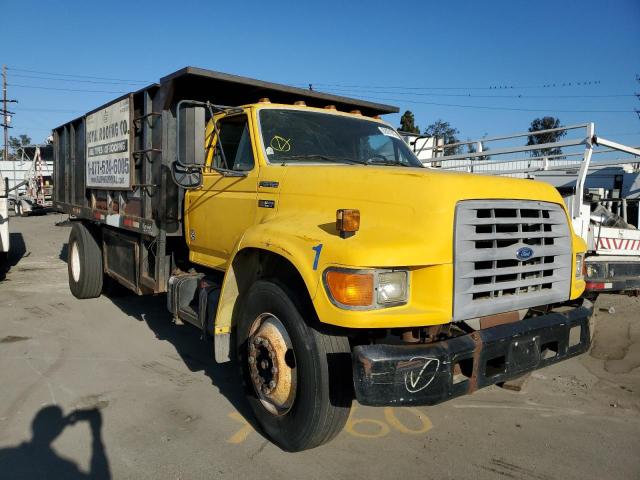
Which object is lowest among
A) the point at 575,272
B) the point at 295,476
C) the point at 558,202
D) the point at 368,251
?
the point at 295,476

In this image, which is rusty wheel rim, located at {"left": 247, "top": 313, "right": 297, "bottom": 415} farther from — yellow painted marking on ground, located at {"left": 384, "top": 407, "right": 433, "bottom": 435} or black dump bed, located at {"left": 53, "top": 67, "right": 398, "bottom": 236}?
black dump bed, located at {"left": 53, "top": 67, "right": 398, "bottom": 236}

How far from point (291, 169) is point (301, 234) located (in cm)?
76

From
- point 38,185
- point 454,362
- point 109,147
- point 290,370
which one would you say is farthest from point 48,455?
point 38,185

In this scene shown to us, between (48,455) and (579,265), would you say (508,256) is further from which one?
(48,455)

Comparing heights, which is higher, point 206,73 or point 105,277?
point 206,73

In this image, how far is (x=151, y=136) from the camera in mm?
4863

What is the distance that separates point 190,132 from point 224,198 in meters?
0.61

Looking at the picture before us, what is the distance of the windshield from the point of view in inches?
154

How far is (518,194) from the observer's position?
301 centimetres

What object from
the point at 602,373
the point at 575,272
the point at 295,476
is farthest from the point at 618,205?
the point at 295,476

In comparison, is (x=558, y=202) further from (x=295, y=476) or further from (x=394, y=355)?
(x=295, y=476)

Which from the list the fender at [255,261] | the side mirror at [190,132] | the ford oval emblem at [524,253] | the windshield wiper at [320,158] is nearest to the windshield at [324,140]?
the windshield wiper at [320,158]

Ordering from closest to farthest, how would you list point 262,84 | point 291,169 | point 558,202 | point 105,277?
point 558,202 → point 291,169 → point 262,84 → point 105,277

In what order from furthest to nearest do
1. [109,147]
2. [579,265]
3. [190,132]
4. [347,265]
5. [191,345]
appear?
[109,147], [191,345], [190,132], [579,265], [347,265]
